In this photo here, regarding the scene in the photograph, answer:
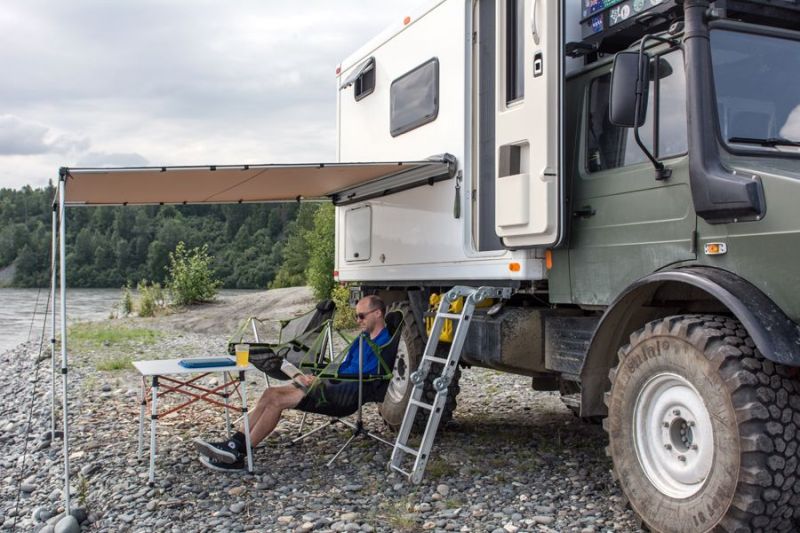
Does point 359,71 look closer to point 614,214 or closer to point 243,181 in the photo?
point 243,181

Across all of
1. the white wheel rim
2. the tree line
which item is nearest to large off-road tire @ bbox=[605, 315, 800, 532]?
the white wheel rim

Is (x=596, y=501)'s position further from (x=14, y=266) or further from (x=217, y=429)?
(x=14, y=266)

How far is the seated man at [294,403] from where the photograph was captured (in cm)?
544

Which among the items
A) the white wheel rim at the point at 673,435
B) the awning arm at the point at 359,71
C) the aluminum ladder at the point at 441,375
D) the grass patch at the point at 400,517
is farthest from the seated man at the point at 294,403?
the awning arm at the point at 359,71

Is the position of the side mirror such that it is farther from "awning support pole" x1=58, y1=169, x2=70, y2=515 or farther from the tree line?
the tree line

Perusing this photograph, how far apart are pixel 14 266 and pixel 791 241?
46.7 m

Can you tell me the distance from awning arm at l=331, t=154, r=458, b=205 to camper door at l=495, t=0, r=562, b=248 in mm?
674

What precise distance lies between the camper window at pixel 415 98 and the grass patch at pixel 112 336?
9.79 meters

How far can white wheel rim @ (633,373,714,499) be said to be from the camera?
3.65 meters

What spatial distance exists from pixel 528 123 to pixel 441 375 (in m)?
1.70

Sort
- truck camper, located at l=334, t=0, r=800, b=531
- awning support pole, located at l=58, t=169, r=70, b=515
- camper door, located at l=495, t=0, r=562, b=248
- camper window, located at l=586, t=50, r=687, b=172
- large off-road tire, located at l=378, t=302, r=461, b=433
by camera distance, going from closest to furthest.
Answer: truck camper, located at l=334, t=0, r=800, b=531 < camper window, located at l=586, t=50, r=687, b=172 < camper door, located at l=495, t=0, r=562, b=248 < awning support pole, located at l=58, t=169, r=70, b=515 < large off-road tire, located at l=378, t=302, r=461, b=433

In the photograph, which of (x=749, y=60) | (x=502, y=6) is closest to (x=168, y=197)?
(x=502, y=6)

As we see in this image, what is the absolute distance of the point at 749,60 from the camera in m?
3.98

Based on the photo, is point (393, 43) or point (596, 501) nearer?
point (596, 501)
